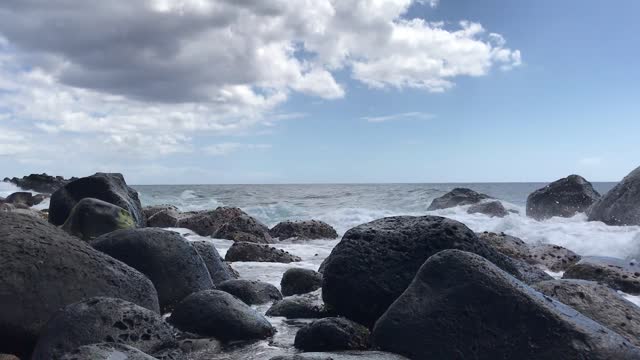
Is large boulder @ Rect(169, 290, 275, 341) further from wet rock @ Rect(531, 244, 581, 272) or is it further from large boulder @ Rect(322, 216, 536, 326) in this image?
wet rock @ Rect(531, 244, 581, 272)

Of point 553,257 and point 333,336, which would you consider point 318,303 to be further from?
point 553,257

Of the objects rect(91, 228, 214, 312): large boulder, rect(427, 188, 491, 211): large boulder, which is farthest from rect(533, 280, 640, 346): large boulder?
rect(427, 188, 491, 211): large boulder

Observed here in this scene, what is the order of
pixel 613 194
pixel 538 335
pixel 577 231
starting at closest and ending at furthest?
pixel 538 335 → pixel 577 231 → pixel 613 194

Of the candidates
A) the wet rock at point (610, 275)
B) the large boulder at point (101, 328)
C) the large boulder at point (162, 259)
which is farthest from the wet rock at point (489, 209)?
the large boulder at point (101, 328)

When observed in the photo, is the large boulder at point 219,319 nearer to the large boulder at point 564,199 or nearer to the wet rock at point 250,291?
the wet rock at point 250,291

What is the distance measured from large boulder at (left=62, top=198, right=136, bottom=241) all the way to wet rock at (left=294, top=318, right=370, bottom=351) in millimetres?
5800

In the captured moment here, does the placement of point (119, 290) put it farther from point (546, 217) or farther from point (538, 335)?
point (546, 217)

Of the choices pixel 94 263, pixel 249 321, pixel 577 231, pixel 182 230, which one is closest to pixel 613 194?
pixel 577 231

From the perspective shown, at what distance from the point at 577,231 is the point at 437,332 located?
12713 mm

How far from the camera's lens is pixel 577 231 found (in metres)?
15.5

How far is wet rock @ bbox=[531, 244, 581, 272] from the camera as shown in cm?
1052

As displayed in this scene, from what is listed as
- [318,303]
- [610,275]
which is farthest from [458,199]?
[318,303]

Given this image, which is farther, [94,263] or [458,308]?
[94,263]

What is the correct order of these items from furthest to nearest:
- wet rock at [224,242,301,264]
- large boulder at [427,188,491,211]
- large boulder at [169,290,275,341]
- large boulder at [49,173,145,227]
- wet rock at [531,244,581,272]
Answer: large boulder at [427,188,491,211] < large boulder at [49,173,145,227] < wet rock at [224,242,301,264] < wet rock at [531,244,581,272] < large boulder at [169,290,275,341]
